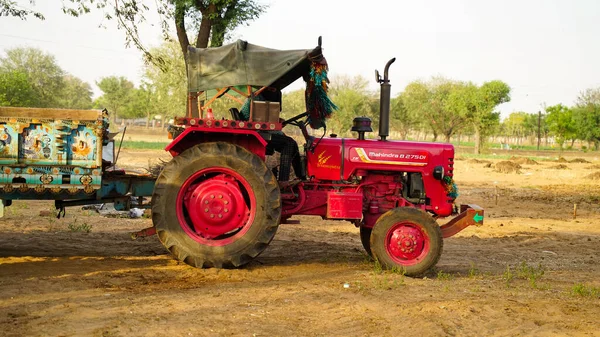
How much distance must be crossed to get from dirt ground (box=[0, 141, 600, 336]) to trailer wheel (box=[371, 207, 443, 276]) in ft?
0.74

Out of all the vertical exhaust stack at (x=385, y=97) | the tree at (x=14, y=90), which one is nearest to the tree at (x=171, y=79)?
the tree at (x=14, y=90)

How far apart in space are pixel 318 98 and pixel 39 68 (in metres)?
66.6

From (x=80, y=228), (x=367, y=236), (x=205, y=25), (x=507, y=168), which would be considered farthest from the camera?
(x=507, y=168)

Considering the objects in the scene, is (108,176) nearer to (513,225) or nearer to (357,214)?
(357,214)

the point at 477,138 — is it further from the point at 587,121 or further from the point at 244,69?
the point at 244,69

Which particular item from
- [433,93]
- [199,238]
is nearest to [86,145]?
[199,238]

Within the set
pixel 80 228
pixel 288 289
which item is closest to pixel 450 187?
pixel 288 289

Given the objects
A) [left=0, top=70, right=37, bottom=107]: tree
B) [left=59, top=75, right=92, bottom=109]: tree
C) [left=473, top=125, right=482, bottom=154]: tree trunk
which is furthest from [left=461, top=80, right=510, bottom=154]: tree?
[left=59, top=75, right=92, bottom=109]: tree

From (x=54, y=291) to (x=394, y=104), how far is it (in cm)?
7336

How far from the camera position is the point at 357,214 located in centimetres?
786

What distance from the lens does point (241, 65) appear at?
7.44 metres

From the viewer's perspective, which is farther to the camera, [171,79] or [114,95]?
[114,95]

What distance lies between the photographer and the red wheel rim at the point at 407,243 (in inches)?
297

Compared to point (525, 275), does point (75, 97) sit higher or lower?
higher
